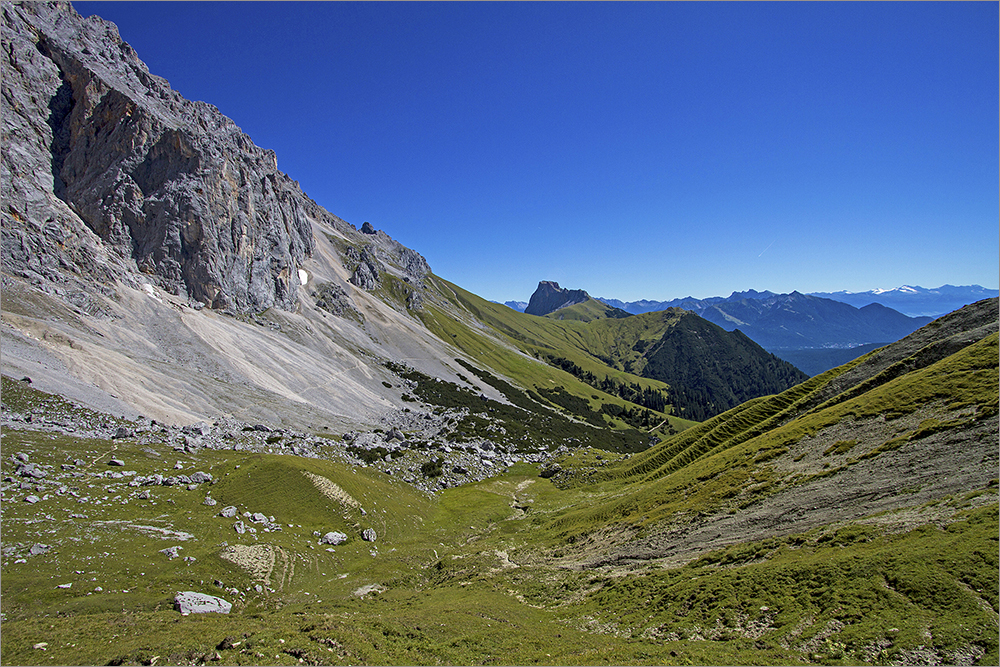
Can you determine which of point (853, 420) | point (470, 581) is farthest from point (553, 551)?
point (853, 420)

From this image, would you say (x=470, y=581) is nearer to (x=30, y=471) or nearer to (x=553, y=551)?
(x=553, y=551)

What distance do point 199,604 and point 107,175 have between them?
110 metres

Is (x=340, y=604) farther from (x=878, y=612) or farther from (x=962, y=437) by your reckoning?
(x=962, y=437)

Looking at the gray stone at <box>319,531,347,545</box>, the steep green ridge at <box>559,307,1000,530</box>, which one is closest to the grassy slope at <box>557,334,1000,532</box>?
the steep green ridge at <box>559,307,1000,530</box>

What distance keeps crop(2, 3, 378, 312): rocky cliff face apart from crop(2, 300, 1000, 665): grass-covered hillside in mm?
51880

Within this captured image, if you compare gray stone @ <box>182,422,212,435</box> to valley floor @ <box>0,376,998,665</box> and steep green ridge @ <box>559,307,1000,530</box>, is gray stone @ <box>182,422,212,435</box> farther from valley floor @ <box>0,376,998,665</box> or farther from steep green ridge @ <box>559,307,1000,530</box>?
steep green ridge @ <box>559,307,1000,530</box>

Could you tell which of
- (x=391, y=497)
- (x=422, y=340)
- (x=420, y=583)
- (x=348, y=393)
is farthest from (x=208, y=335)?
Result: (x=422, y=340)

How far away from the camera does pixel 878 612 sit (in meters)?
18.0

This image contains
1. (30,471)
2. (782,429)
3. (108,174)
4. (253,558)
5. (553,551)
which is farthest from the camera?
(108,174)

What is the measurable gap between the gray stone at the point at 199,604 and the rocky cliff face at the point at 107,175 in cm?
7816

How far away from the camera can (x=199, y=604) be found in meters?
26.9

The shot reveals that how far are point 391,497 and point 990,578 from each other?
177ft

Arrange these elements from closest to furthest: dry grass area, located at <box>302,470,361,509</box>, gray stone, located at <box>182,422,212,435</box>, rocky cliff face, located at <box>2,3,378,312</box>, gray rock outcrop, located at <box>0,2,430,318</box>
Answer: dry grass area, located at <box>302,470,361,509</box>, gray stone, located at <box>182,422,212,435</box>, gray rock outcrop, located at <box>0,2,430,318</box>, rocky cliff face, located at <box>2,3,378,312</box>

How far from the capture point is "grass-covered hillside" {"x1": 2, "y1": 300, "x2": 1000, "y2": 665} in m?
18.6
